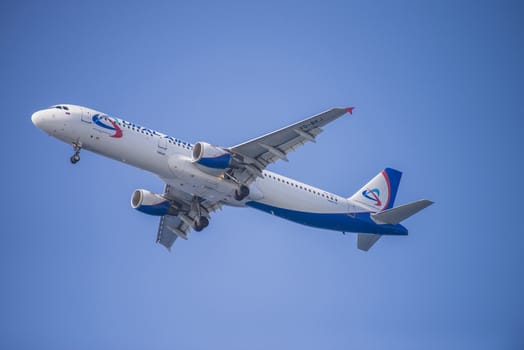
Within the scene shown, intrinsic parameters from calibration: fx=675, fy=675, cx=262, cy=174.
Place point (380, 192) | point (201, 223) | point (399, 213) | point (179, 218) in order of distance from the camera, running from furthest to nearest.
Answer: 1. point (380, 192)
2. point (179, 218)
3. point (201, 223)
4. point (399, 213)

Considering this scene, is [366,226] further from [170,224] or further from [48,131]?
[48,131]

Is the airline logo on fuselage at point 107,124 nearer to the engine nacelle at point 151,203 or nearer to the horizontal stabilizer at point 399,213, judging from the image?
the engine nacelle at point 151,203

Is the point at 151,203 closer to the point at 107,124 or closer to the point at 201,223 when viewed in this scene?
the point at 201,223

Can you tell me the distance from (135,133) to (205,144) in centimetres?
427

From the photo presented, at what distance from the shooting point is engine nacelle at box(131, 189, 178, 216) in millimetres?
46656

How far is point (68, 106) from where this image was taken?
132 feet

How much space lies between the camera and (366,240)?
4903 centimetres

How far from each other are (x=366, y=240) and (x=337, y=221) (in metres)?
3.72

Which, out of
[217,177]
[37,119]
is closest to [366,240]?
[217,177]

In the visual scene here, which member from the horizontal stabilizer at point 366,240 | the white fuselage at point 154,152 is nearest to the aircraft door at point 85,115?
the white fuselage at point 154,152

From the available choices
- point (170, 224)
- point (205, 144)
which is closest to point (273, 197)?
point (205, 144)

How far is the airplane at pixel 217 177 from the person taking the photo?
39.8 metres

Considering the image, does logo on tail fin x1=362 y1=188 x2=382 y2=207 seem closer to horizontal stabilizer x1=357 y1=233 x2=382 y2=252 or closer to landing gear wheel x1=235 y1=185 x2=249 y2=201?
horizontal stabilizer x1=357 y1=233 x2=382 y2=252

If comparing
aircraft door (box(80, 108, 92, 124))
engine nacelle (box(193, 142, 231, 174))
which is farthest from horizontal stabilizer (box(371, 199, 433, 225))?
aircraft door (box(80, 108, 92, 124))
